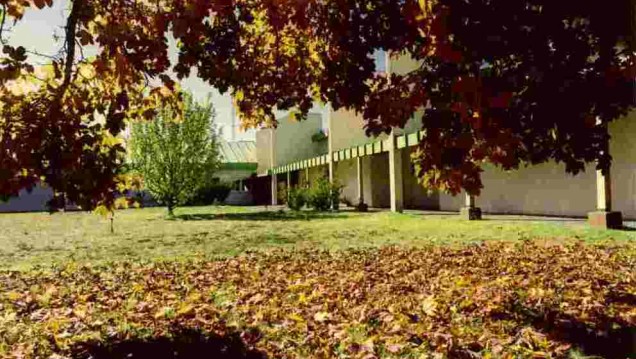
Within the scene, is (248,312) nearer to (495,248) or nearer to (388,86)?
(388,86)

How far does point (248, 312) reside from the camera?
5012mm

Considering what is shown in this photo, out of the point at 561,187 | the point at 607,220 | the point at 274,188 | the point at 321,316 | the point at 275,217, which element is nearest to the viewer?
the point at 321,316

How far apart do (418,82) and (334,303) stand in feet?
7.16

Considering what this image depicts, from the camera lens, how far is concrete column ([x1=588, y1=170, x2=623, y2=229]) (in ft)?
40.1

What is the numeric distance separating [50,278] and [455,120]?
6076 millimetres

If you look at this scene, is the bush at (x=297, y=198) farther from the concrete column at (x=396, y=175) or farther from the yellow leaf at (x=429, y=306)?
the yellow leaf at (x=429, y=306)

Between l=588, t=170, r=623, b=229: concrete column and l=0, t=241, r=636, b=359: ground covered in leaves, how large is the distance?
4665 millimetres

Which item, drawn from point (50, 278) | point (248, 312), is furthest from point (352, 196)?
point (248, 312)

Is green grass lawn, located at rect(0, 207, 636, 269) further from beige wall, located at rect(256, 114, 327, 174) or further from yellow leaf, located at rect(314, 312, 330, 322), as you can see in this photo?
beige wall, located at rect(256, 114, 327, 174)

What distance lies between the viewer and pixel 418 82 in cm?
473

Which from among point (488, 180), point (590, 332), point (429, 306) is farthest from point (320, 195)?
point (590, 332)

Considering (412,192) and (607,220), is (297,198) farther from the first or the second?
(607,220)

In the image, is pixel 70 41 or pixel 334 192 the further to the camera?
pixel 334 192

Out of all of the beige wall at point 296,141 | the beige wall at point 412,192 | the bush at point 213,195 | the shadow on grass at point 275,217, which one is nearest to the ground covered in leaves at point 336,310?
→ the shadow on grass at point 275,217
